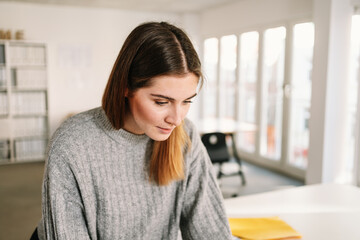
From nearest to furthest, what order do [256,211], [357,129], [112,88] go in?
[112,88], [256,211], [357,129]

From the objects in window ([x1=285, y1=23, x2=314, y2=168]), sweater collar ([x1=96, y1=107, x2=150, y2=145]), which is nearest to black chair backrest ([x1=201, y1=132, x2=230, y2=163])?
window ([x1=285, y1=23, x2=314, y2=168])

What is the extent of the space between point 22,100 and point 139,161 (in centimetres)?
493

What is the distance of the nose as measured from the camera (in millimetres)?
915

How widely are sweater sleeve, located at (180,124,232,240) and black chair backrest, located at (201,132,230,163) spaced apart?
2.80m

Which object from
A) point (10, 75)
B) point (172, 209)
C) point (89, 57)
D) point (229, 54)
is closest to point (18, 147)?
point (10, 75)

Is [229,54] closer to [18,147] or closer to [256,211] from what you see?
[18,147]

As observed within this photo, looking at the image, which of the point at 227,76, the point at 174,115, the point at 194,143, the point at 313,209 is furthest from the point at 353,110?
the point at 174,115

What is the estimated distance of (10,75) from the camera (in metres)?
5.31

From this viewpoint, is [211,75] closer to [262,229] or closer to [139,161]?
[262,229]

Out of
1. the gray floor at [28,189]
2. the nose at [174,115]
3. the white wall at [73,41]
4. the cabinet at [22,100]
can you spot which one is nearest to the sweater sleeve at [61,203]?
the nose at [174,115]

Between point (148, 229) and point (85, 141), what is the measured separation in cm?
34

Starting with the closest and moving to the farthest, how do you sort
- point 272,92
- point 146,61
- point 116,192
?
point 146,61 < point 116,192 < point 272,92

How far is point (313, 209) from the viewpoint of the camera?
Answer: 151 cm

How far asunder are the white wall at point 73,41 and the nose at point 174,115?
509 cm
